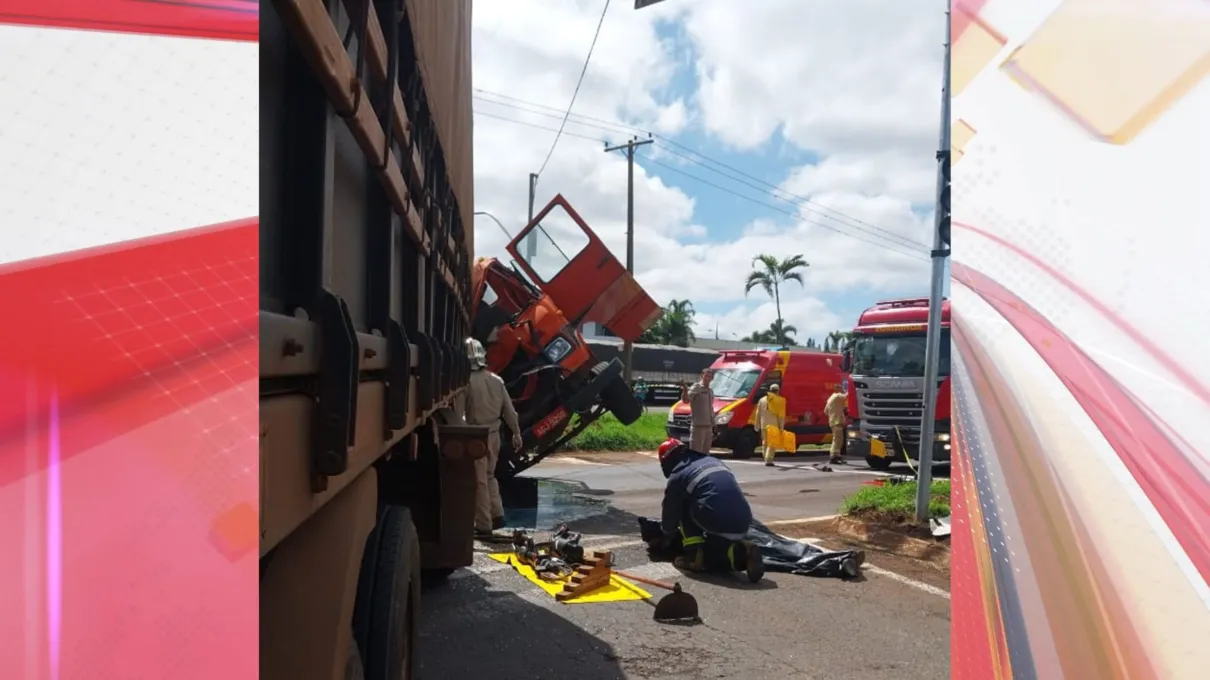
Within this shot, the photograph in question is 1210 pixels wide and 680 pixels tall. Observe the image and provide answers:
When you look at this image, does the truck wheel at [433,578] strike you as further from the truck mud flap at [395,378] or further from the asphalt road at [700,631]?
the truck mud flap at [395,378]

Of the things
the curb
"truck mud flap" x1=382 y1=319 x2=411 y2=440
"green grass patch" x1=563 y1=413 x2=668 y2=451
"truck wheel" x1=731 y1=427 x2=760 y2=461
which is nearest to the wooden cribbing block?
the curb

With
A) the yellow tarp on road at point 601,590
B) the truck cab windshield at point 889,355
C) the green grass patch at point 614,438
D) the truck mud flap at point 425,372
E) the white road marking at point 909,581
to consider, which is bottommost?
the green grass patch at point 614,438

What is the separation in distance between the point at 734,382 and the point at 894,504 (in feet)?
35.2

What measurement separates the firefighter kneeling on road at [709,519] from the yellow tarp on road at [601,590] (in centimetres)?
72

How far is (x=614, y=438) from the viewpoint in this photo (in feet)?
62.2

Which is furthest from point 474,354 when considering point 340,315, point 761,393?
point 761,393

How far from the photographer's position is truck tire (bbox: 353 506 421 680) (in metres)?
2.47

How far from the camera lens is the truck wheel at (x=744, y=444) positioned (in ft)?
60.4

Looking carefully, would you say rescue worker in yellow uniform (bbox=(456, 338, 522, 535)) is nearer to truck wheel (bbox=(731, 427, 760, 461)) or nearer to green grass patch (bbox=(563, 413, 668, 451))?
green grass patch (bbox=(563, 413, 668, 451))

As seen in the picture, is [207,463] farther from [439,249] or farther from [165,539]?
[439,249]

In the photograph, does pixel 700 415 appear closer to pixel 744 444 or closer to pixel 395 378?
pixel 744 444

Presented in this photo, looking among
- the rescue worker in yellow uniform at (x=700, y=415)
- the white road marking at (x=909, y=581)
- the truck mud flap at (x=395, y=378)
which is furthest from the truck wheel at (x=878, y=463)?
the truck mud flap at (x=395, y=378)

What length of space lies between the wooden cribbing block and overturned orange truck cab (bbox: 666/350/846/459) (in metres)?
11.3

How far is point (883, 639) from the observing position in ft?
17.6
